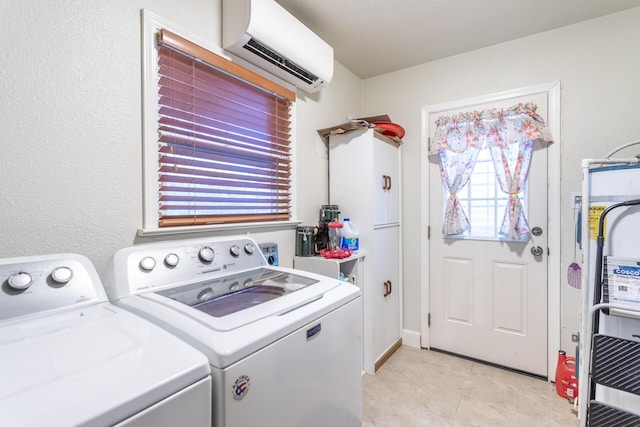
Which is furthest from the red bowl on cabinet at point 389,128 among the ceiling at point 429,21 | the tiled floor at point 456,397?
the tiled floor at point 456,397

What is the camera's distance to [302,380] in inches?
38.6

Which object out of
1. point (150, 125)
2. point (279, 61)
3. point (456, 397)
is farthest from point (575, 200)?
point (150, 125)

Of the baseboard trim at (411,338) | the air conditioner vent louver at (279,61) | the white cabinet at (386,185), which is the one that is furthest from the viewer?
the baseboard trim at (411,338)

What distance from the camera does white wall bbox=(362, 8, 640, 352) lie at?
77.4 inches

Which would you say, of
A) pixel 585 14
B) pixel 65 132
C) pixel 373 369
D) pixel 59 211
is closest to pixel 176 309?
pixel 59 211

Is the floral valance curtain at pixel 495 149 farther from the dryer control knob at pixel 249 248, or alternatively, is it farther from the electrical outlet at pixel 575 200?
the dryer control knob at pixel 249 248

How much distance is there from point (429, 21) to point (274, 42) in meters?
1.13

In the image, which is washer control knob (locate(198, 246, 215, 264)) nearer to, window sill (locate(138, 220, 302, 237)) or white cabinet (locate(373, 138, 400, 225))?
window sill (locate(138, 220, 302, 237))

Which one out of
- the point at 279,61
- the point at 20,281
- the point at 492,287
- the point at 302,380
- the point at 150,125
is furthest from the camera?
the point at 492,287

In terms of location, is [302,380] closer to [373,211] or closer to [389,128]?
[373,211]

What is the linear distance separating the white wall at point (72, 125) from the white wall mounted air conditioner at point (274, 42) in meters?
0.27

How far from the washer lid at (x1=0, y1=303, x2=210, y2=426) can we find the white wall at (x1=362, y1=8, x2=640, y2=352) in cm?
253

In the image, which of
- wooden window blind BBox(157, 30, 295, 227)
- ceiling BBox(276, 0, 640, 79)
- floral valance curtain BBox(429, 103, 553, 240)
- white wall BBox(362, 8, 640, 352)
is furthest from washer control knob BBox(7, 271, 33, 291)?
white wall BBox(362, 8, 640, 352)

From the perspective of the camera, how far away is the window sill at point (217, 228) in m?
1.32
